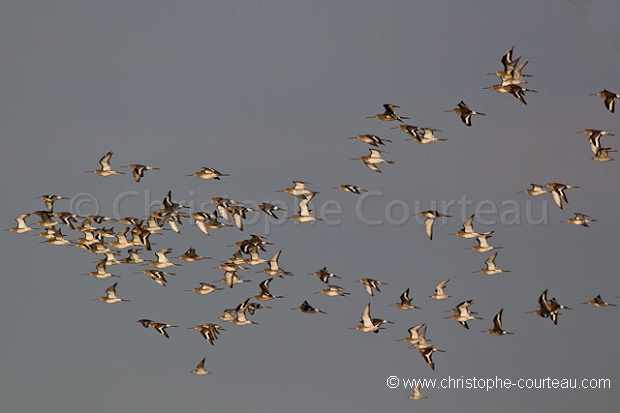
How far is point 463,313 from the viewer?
218ft

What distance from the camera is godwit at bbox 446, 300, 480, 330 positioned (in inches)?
2601

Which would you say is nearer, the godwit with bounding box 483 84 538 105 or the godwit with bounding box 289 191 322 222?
the godwit with bounding box 483 84 538 105

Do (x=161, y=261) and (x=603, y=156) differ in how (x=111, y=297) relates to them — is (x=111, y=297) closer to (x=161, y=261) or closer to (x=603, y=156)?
(x=161, y=261)

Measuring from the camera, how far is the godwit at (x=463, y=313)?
66062 millimetres

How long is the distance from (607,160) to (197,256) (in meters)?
14.8

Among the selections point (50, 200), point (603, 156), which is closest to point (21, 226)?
point (50, 200)

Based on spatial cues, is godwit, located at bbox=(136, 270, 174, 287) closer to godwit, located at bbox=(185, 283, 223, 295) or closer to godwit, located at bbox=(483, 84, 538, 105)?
godwit, located at bbox=(185, 283, 223, 295)

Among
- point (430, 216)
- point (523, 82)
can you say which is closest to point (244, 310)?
point (430, 216)

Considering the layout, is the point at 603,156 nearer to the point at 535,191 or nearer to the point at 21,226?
the point at 535,191

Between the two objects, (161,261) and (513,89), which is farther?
(161,261)

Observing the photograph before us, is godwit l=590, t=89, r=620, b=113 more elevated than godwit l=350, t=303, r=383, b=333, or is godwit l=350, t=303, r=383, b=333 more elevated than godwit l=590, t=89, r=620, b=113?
godwit l=590, t=89, r=620, b=113

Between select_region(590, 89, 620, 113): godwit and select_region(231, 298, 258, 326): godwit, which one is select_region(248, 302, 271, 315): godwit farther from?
select_region(590, 89, 620, 113): godwit

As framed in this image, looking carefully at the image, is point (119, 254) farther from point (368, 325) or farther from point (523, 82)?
point (523, 82)

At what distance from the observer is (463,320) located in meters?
66.1
